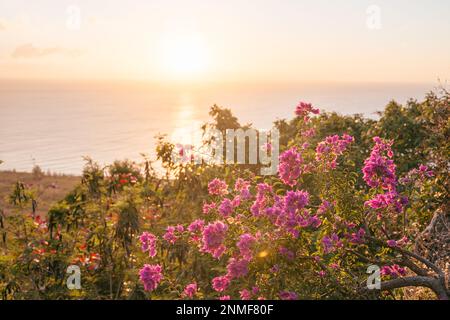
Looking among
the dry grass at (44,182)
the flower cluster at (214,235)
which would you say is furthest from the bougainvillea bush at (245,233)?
the dry grass at (44,182)

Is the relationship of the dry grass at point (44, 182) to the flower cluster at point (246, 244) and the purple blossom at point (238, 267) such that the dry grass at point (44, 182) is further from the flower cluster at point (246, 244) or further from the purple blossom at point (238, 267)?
the flower cluster at point (246, 244)

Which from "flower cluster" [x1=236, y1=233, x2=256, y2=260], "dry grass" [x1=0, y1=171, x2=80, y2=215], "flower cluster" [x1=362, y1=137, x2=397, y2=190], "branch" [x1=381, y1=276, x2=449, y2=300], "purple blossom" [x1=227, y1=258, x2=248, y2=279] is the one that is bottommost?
"dry grass" [x1=0, y1=171, x2=80, y2=215]

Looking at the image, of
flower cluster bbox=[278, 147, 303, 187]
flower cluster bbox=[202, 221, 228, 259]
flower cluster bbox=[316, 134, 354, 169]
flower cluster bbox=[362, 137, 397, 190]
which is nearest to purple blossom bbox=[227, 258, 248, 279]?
flower cluster bbox=[202, 221, 228, 259]

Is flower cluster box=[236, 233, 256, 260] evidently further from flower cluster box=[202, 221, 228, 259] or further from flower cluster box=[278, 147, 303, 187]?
flower cluster box=[278, 147, 303, 187]

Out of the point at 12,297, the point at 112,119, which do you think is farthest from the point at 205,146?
the point at 112,119

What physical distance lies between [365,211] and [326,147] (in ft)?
2.77

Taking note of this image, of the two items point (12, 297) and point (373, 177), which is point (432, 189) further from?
point (12, 297)

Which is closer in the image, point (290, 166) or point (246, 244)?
point (246, 244)

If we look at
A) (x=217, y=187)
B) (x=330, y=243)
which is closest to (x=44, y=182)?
(x=217, y=187)

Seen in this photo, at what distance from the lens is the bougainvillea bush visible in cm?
482

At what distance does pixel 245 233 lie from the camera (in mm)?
4883

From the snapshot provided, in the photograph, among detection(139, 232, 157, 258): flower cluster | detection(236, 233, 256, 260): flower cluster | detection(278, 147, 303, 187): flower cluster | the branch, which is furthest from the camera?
detection(139, 232, 157, 258): flower cluster

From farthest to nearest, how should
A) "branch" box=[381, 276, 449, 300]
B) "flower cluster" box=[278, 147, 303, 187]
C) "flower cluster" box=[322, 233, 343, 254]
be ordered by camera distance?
"flower cluster" box=[278, 147, 303, 187] < "branch" box=[381, 276, 449, 300] < "flower cluster" box=[322, 233, 343, 254]

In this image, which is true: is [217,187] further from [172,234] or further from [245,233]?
[245,233]
